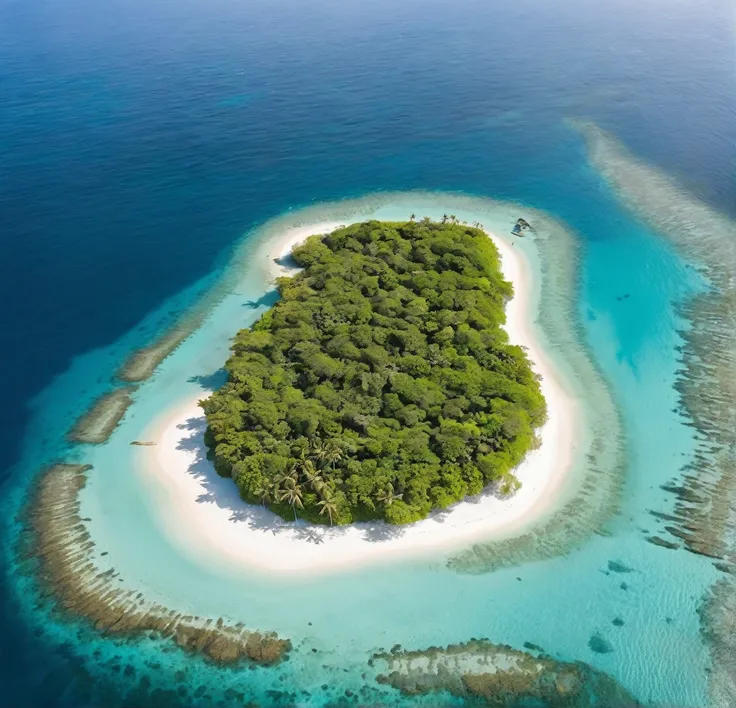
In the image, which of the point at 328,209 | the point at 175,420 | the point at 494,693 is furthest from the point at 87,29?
the point at 494,693

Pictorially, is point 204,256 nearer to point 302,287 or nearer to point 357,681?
point 302,287

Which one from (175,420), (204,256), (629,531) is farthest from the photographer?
(204,256)

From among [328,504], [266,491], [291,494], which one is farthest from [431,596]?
[266,491]

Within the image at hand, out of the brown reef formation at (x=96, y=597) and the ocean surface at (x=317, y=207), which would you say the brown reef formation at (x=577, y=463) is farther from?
the brown reef formation at (x=96, y=597)

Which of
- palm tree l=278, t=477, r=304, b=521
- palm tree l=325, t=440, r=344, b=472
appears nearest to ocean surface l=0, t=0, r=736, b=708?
palm tree l=278, t=477, r=304, b=521

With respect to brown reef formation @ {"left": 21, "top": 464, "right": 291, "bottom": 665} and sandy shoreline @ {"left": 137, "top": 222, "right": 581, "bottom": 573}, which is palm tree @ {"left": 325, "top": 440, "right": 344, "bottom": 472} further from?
brown reef formation @ {"left": 21, "top": 464, "right": 291, "bottom": 665}
